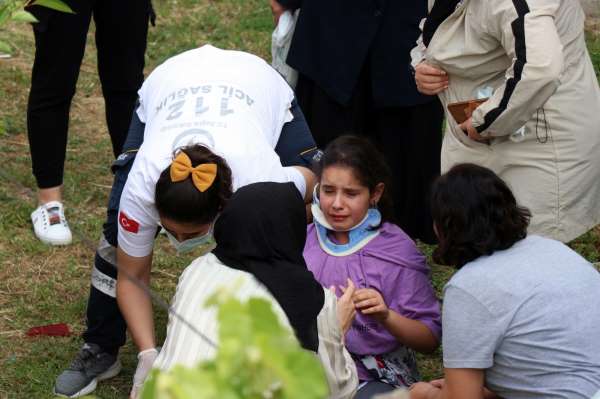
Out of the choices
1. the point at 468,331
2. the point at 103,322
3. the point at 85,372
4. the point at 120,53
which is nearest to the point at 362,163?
the point at 468,331

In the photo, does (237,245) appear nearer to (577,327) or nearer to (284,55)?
(577,327)

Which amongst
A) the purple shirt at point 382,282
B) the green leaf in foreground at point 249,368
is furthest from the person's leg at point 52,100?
the green leaf in foreground at point 249,368

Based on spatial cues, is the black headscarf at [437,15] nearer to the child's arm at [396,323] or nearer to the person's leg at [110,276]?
the child's arm at [396,323]

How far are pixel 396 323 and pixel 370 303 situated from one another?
0.40 ft

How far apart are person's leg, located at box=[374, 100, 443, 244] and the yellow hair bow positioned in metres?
1.34

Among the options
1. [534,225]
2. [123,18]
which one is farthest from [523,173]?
[123,18]

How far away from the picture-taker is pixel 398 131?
403cm

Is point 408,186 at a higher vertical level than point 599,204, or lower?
lower

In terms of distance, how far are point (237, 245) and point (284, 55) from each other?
1662 millimetres

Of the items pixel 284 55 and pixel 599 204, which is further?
pixel 284 55

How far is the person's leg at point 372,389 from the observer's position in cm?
318

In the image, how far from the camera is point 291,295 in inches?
99.6

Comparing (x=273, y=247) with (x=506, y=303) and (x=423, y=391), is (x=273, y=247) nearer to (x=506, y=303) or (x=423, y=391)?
(x=506, y=303)

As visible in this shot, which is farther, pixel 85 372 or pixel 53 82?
pixel 53 82
